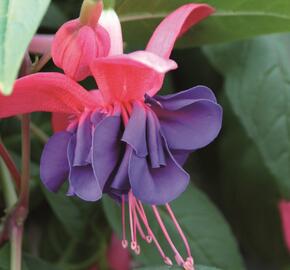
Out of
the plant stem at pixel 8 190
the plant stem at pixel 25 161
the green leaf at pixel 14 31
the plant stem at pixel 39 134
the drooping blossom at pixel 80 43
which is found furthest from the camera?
the plant stem at pixel 39 134

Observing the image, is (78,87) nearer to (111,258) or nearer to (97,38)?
(97,38)

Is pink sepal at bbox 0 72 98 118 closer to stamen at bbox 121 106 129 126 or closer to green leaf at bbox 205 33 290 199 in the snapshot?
stamen at bbox 121 106 129 126

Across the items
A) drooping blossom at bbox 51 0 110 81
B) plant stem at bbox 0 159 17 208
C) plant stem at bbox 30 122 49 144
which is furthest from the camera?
plant stem at bbox 30 122 49 144

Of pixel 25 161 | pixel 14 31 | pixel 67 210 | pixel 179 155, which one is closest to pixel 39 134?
pixel 67 210

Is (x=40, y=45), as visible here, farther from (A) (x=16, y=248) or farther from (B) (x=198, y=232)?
(B) (x=198, y=232)

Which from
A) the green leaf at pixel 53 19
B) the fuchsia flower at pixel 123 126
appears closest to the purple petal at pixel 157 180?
the fuchsia flower at pixel 123 126

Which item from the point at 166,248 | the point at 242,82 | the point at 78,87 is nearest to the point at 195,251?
the point at 166,248

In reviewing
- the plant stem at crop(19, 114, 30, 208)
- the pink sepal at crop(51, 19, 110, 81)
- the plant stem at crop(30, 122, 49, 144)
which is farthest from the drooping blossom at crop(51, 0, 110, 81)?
the plant stem at crop(30, 122, 49, 144)

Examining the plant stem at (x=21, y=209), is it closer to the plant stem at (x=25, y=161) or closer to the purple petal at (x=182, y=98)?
the plant stem at (x=25, y=161)
